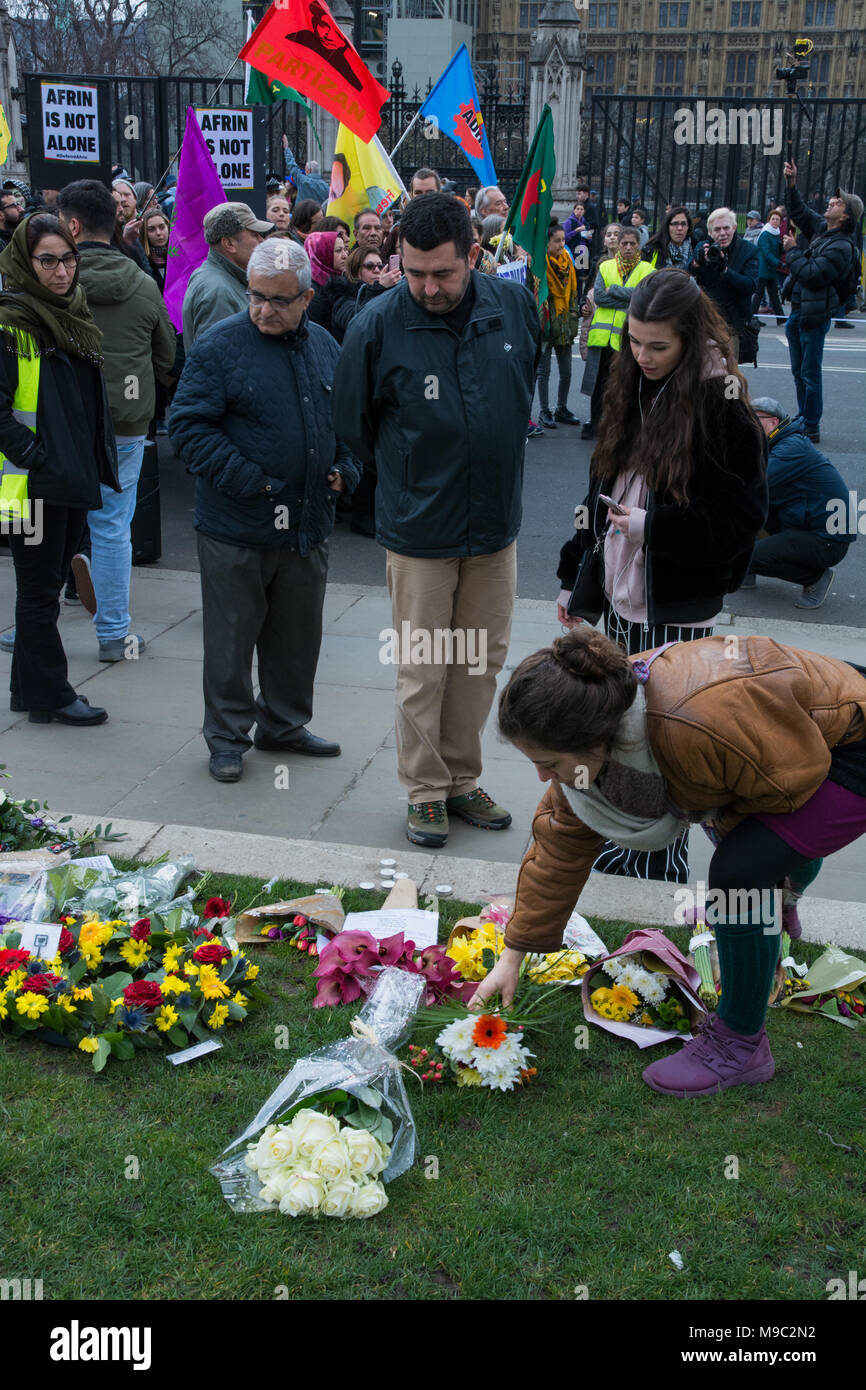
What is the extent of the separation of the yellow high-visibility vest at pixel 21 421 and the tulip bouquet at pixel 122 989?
227 centimetres

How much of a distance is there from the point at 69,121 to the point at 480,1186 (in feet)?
29.5

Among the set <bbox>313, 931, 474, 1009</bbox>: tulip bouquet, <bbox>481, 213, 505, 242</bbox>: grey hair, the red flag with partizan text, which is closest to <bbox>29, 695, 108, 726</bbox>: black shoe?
<bbox>313, 931, 474, 1009</bbox>: tulip bouquet

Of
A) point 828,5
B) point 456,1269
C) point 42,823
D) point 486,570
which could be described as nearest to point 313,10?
point 486,570

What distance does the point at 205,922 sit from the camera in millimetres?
3904

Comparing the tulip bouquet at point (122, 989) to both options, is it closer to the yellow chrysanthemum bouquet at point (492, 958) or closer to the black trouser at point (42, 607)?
the yellow chrysanthemum bouquet at point (492, 958)

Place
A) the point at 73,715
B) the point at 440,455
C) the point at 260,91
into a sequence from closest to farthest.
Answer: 1. the point at 440,455
2. the point at 73,715
3. the point at 260,91

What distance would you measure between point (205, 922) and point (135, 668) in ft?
8.92

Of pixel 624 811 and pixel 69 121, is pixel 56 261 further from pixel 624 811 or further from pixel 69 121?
pixel 69 121

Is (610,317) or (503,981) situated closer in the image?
(503,981)

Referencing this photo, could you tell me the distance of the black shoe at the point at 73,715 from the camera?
5672 mm

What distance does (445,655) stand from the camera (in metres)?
4.65

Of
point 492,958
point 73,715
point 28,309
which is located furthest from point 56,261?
point 492,958

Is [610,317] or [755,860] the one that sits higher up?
[610,317]

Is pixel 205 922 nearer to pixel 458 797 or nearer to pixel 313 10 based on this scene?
pixel 458 797
